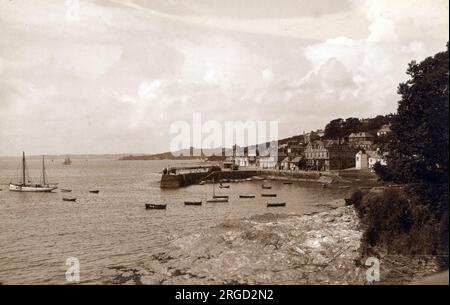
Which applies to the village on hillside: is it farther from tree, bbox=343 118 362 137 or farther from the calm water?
the calm water

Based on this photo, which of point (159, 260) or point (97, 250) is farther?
point (97, 250)

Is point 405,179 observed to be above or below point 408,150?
below

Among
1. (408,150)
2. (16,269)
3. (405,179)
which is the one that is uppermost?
(408,150)

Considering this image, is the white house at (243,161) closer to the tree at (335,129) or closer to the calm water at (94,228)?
the tree at (335,129)

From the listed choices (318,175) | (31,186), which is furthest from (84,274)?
(318,175)

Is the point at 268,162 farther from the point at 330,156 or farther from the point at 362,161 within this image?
the point at 362,161

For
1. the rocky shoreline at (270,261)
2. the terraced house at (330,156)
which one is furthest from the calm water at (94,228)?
the terraced house at (330,156)
